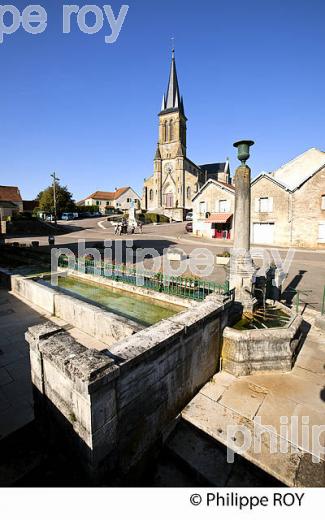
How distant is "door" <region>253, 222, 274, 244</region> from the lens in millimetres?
25234

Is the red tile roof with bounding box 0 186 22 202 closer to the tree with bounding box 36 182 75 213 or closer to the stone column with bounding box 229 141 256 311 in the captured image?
the tree with bounding box 36 182 75 213

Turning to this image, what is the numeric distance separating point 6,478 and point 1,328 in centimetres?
487

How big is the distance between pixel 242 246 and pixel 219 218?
22533mm

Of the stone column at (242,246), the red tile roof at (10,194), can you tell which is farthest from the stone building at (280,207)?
the red tile roof at (10,194)

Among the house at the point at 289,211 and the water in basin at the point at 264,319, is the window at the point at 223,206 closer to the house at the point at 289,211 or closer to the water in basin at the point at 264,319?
the house at the point at 289,211

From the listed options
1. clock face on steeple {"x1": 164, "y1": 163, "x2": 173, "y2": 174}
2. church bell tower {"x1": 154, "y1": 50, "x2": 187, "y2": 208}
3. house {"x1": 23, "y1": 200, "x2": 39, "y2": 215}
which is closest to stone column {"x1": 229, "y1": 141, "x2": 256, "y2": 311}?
church bell tower {"x1": 154, "y1": 50, "x2": 187, "y2": 208}

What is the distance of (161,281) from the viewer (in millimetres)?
8023

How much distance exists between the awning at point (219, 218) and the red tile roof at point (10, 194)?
45757 millimetres

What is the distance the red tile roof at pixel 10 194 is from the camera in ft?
177

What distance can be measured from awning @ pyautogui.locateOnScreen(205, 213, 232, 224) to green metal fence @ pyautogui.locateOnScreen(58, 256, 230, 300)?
19.8 meters

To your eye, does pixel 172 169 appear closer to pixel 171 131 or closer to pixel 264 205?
pixel 171 131

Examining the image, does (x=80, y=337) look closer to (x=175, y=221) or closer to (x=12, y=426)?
(x=12, y=426)
